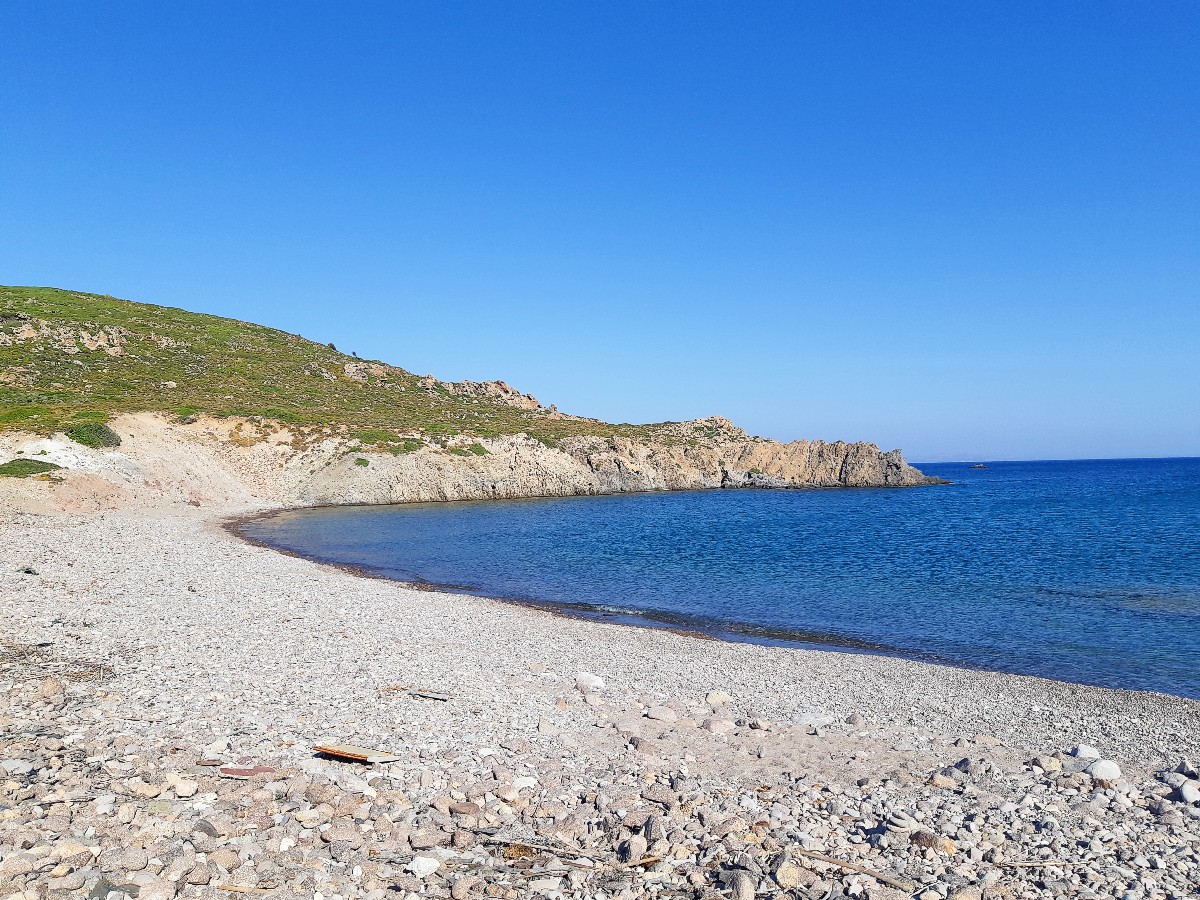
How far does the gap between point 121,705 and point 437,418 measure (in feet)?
263

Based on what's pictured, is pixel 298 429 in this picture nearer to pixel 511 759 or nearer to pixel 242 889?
pixel 511 759

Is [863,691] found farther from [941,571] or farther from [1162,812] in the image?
[941,571]

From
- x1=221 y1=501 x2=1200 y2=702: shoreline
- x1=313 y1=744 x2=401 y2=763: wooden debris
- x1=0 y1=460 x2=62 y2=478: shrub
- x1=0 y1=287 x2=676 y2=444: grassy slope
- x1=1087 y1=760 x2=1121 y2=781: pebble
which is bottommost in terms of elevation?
x1=221 y1=501 x2=1200 y2=702: shoreline

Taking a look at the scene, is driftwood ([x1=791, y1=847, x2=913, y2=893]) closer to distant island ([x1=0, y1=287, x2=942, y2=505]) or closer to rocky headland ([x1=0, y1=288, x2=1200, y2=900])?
rocky headland ([x1=0, y1=288, x2=1200, y2=900])

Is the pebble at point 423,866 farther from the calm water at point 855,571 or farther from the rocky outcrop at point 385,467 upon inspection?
the rocky outcrop at point 385,467

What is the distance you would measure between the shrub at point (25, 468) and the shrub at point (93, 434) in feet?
18.6

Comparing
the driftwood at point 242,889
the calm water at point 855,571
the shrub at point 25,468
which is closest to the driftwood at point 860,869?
the driftwood at point 242,889

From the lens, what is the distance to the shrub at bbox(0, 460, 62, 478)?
45225mm

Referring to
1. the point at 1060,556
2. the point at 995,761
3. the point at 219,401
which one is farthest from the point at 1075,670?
the point at 219,401

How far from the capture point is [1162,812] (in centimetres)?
902

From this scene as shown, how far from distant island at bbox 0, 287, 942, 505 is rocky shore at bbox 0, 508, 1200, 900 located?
145 feet

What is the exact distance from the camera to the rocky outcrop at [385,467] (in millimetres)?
51562

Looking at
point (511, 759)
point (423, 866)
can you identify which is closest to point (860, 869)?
point (423, 866)

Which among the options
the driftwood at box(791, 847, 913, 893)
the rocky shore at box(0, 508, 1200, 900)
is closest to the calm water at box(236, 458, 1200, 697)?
the rocky shore at box(0, 508, 1200, 900)
